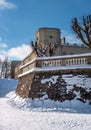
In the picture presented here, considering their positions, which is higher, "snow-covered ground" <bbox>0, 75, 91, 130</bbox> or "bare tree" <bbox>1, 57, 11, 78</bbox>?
"bare tree" <bbox>1, 57, 11, 78</bbox>

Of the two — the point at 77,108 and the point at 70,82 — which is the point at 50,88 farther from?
the point at 77,108

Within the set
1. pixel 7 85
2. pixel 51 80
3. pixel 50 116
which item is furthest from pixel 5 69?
pixel 50 116

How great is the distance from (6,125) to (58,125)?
2.14m

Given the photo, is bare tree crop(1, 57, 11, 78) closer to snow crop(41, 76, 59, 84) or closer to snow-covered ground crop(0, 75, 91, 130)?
snow crop(41, 76, 59, 84)

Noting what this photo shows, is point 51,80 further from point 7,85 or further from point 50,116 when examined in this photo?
point 7,85

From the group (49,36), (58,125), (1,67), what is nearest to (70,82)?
(58,125)

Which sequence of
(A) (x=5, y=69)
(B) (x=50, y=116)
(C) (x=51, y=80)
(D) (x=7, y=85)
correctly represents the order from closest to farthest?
(B) (x=50, y=116), (C) (x=51, y=80), (D) (x=7, y=85), (A) (x=5, y=69)

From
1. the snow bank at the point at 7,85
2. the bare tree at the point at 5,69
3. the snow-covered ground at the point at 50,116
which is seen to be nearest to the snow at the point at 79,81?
the snow-covered ground at the point at 50,116

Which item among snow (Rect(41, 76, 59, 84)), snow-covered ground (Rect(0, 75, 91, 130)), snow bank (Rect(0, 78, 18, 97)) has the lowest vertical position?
snow-covered ground (Rect(0, 75, 91, 130))

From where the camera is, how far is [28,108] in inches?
629

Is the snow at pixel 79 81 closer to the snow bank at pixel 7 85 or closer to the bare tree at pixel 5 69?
the snow bank at pixel 7 85

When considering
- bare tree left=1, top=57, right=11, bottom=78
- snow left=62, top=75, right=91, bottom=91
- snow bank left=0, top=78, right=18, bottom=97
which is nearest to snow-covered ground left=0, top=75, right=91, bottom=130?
snow left=62, top=75, right=91, bottom=91

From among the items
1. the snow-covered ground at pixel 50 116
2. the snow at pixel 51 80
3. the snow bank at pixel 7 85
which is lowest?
the snow-covered ground at pixel 50 116

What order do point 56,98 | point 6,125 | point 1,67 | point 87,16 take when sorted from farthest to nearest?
1. point 1,67
2. point 87,16
3. point 56,98
4. point 6,125
